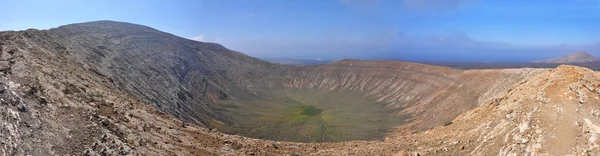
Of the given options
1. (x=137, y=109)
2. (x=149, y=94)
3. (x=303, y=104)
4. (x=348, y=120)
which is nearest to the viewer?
(x=137, y=109)

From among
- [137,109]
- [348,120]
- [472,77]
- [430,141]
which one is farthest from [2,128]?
[472,77]

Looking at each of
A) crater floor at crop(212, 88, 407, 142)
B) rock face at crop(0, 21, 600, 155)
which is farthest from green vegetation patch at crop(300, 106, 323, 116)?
rock face at crop(0, 21, 600, 155)

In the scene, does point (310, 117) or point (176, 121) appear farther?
point (310, 117)

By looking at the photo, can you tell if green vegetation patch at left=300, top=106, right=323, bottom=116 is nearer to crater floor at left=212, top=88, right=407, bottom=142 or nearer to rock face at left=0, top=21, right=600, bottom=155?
crater floor at left=212, top=88, right=407, bottom=142

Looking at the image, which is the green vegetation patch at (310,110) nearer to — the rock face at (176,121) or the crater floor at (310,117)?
the crater floor at (310,117)

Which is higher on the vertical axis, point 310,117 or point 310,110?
point 310,110

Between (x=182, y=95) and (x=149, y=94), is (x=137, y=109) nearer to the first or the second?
(x=149, y=94)

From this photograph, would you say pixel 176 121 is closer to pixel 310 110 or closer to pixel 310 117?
pixel 310 117

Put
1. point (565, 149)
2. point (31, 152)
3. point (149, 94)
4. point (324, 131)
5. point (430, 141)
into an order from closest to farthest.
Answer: point (31, 152)
point (565, 149)
point (430, 141)
point (149, 94)
point (324, 131)

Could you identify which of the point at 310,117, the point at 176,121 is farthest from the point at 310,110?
the point at 176,121
